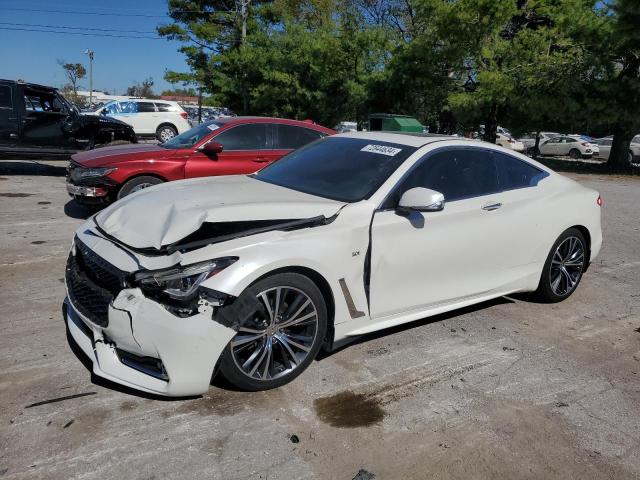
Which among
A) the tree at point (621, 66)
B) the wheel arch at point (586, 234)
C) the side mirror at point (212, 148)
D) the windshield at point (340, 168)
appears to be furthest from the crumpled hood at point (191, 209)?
the tree at point (621, 66)

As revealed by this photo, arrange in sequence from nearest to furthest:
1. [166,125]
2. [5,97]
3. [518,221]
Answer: [518,221] < [5,97] < [166,125]

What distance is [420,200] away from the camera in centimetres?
376

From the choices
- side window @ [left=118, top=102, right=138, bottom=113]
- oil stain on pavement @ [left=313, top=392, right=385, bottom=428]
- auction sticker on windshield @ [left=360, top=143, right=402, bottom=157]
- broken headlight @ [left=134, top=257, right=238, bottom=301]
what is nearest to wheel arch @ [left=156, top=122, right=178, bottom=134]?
side window @ [left=118, top=102, right=138, bottom=113]

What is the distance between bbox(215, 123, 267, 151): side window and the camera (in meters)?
8.27

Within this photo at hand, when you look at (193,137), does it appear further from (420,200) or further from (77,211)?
(420,200)

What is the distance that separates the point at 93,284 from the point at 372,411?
6.08 feet

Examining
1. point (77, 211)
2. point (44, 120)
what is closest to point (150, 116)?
point (44, 120)

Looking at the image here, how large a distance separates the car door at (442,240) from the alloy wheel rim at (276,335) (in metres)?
0.55

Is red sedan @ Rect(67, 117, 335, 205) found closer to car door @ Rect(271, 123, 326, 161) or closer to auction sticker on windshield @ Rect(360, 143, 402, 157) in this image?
car door @ Rect(271, 123, 326, 161)

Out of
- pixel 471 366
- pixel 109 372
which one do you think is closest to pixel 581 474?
pixel 471 366

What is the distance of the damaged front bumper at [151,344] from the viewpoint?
297cm

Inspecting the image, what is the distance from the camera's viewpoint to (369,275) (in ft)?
12.2

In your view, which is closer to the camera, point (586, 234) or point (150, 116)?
point (586, 234)

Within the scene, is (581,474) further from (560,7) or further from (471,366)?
(560,7)
